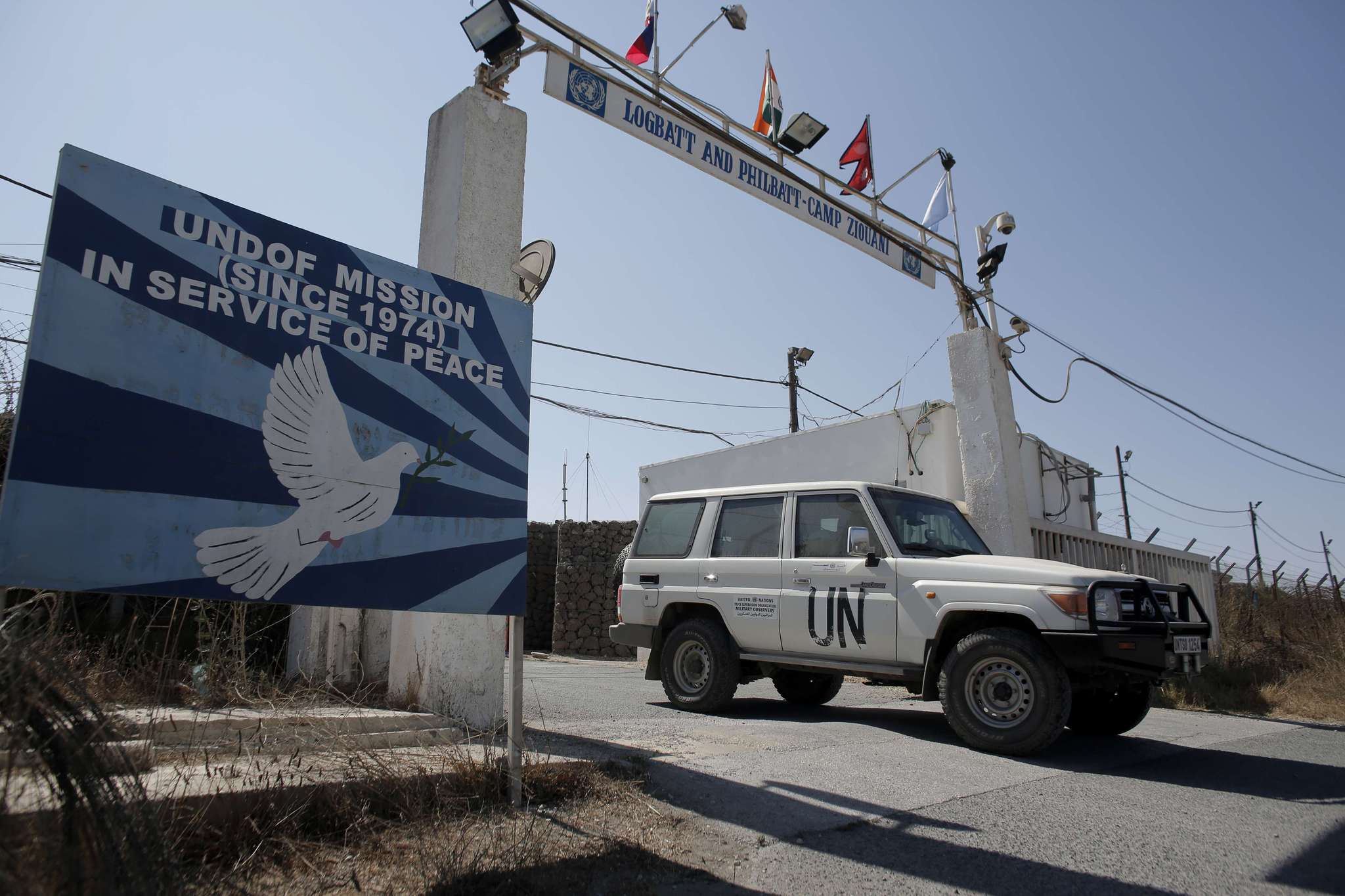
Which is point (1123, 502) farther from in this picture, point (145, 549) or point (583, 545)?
point (145, 549)

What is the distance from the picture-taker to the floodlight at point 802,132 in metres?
9.88

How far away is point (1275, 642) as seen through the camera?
11.6 meters

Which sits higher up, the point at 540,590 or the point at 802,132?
the point at 802,132

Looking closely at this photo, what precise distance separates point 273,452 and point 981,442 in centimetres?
972

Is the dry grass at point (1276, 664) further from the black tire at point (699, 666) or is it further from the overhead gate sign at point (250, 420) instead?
the overhead gate sign at point (250, 420)

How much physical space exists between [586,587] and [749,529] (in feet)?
30.9

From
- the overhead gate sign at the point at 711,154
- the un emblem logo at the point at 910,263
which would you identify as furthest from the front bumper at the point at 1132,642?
the un emblem logo at the point at 910,263

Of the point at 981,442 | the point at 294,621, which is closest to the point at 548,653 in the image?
the point at 981,442

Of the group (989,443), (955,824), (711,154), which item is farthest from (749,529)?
(989,443)

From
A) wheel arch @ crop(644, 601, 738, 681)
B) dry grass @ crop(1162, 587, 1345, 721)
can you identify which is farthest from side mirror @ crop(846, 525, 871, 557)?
dry grass @ crop(1162, 587, 1345, 721)

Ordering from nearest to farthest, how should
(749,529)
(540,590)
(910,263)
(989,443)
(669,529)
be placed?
(749,529) → (669,529) → (989,443) → (910,263) → (540,590)

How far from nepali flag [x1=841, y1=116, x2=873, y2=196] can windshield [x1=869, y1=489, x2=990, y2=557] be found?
19.0 feet

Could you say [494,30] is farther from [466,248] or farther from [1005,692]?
[1005,692]

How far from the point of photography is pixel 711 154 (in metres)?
9.16
